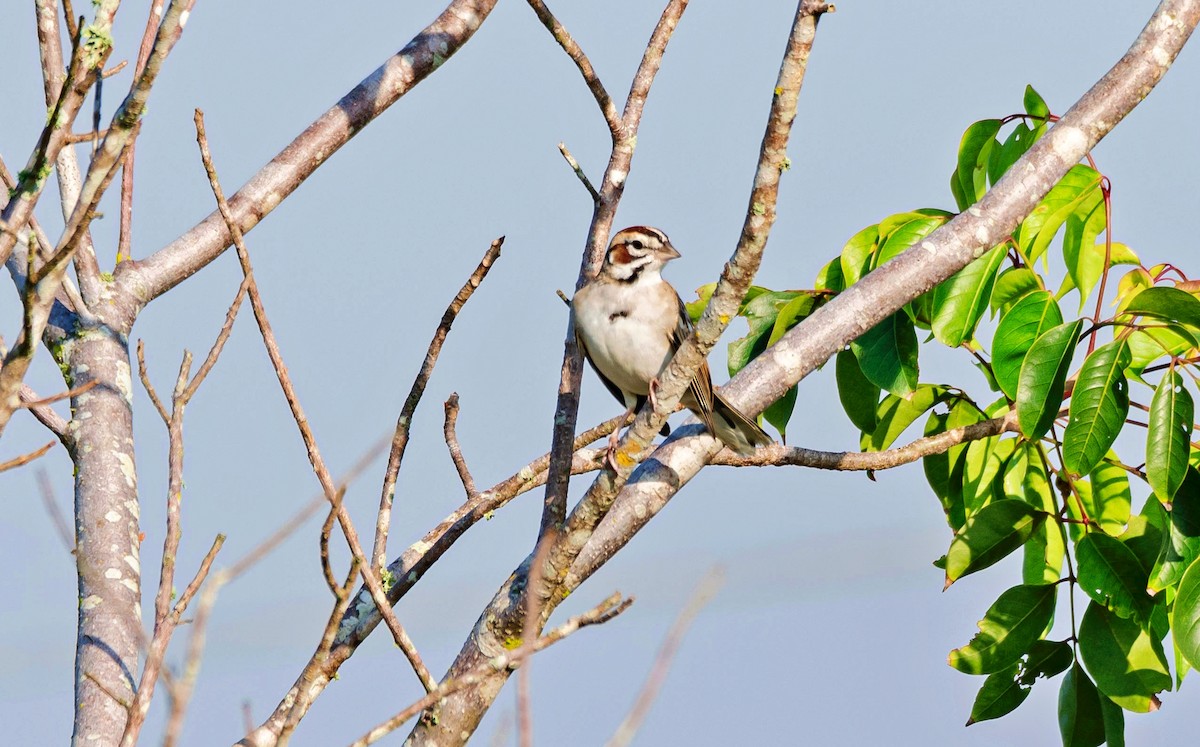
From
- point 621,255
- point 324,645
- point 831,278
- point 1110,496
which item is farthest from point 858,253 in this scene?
point 324,645

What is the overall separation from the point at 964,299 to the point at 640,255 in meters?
1.67

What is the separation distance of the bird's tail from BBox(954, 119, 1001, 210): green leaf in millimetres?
1077

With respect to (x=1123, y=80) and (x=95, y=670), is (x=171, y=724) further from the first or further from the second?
(x=1123, y=80)

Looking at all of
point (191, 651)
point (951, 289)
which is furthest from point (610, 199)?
point (191, 651)

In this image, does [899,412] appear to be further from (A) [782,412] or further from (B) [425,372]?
(B) [425,372]

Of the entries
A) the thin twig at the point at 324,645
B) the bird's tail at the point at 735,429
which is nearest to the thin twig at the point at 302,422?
the thin twig at the point at 324,645

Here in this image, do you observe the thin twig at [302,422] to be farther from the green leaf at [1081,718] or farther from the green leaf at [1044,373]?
the green leaf at [1081,718]

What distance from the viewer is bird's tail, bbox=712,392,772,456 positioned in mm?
3729

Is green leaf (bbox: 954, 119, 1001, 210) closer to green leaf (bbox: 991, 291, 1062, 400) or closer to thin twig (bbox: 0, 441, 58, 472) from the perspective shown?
green leaf (bbox: 991, 291, 1062, 400)

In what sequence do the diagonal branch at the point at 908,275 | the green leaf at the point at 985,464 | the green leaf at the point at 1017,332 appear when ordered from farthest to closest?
the green leaf at the point at 985,464
the green leaf at the point at 1017,332
the diagonal branch at the point at 908,275

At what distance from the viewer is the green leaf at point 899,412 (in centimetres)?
433

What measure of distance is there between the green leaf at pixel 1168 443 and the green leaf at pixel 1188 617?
211 mm

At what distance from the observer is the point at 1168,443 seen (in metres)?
3.38

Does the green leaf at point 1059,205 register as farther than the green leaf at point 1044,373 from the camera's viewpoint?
Yes
